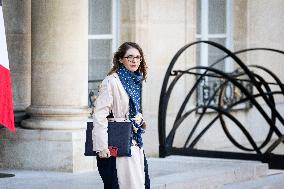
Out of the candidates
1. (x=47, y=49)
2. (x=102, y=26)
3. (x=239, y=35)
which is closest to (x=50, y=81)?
(x=47, y=49)

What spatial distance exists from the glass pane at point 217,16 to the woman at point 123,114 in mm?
8899

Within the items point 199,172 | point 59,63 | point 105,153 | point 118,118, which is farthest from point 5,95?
point 199,172

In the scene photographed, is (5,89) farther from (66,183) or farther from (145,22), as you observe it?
(145,22)

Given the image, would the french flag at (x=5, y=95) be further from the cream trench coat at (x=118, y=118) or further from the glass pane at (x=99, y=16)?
the glass pane at (x=99, y=16)

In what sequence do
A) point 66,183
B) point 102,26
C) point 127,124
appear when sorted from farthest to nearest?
point 102,26 → point 66,183 → point 127,124

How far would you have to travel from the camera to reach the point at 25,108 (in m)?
13.3

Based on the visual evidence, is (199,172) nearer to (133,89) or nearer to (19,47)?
(19,47)

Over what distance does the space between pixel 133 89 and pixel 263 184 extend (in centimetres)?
432

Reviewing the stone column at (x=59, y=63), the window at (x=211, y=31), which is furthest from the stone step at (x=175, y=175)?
the window at (x=211, y=31)

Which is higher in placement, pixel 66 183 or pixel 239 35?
pixel 239 35

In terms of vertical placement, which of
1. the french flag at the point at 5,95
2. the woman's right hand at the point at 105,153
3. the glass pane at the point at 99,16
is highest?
the glass pane at the point at 99,16

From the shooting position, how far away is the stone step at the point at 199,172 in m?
12.0

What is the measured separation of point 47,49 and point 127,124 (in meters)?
3.75

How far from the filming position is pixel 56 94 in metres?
12.7
